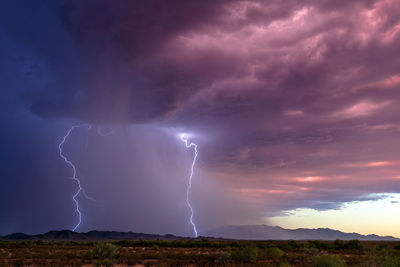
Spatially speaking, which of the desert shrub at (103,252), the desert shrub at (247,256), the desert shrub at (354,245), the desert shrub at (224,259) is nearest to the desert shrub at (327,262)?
the desert shrub at (247,256)

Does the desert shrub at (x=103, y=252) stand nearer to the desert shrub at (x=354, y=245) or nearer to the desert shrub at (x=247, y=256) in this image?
the desert shrub at (x=247, y=256)

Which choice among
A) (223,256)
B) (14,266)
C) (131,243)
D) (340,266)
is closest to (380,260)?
(340,266)

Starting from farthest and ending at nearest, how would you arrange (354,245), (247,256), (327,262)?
(354,245), (247,256), (327,262)

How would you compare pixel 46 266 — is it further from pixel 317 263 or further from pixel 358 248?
pixel 358 248

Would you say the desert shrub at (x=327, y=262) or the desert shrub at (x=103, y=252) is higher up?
the desert shrub at (x=327, y=262)

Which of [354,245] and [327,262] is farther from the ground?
[327,262]

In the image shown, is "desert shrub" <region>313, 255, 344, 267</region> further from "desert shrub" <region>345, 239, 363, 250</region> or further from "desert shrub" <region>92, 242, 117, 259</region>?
"desert shrub" <region>345, 239, 363, 250</region>

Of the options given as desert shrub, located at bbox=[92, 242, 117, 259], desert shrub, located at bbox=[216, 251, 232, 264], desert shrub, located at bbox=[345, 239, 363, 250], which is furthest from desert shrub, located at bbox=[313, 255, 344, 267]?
desert shrub, located at bbox=[345, 239, 363, 250]

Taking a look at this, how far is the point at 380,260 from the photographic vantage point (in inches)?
805

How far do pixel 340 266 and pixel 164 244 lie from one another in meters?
54.6

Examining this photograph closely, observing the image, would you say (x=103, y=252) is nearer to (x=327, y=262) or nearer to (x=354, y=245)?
(x=327, y=262)

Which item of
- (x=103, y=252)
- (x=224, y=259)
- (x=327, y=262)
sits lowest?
(x=224, y=259)

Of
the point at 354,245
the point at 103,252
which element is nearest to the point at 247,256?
the point at 103,252

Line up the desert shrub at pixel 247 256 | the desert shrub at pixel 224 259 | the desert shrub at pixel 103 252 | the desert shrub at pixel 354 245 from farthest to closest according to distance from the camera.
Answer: the desert shrub at pixel 354 245 → the desert shrub at pixel 103 252 → the desert shrub at pixel 247 256 → the desert shrub at pixel 224 259
